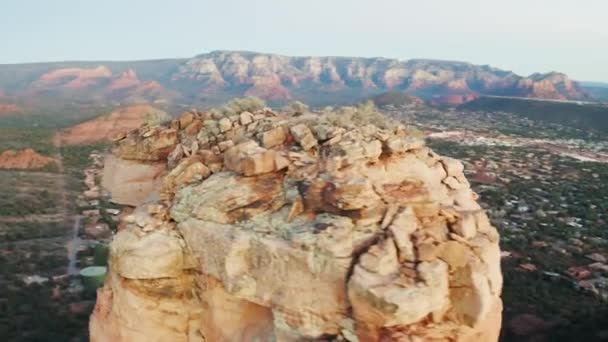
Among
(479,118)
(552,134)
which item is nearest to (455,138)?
(552,134)

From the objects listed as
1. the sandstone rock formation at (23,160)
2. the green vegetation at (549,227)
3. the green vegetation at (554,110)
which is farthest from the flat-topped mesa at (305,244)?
the green vegetation at (554,110)

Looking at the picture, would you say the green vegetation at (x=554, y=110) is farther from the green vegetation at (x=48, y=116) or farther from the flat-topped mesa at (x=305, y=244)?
the flat-topped mesa at (x=305, y=244)

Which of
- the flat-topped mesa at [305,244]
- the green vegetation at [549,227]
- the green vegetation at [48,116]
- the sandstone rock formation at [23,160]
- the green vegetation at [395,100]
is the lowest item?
the green vegetation at [48,116]

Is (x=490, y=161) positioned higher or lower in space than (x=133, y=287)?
lower

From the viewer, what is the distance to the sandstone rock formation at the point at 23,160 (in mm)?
66375

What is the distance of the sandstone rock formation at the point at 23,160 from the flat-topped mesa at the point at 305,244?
63189 millimetres

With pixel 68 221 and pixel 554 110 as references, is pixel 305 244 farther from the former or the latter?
pixel 554 110

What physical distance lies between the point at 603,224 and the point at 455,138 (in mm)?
53348

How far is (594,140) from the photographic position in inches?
3925

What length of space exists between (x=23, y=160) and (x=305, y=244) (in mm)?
69707

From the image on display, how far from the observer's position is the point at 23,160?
68.4 metres

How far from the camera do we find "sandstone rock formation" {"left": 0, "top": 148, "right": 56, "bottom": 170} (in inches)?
2613

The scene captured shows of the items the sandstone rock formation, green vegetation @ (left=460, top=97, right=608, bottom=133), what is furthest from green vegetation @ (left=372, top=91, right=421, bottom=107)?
the sandstone rock formation

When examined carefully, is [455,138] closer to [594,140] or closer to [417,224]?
[594,140]
